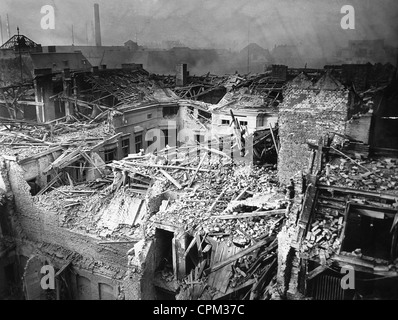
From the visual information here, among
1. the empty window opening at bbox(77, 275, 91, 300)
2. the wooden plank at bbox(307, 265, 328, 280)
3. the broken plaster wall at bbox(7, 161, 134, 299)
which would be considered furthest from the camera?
the empty window opening at bbox(77, 275, 91, 300)

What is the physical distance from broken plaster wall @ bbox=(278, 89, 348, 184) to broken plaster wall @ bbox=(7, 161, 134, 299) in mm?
7810

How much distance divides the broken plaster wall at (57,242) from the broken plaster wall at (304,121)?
781 centimetres

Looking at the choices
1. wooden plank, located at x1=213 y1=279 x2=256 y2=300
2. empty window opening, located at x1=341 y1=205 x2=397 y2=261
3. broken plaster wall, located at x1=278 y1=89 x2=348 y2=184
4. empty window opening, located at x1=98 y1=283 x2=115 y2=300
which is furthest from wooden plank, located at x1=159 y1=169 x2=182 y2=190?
empty window opening, located at x1=341 y1=205 x2=397 y2=261

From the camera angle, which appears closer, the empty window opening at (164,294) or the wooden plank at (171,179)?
the empty window opening at (164,294)

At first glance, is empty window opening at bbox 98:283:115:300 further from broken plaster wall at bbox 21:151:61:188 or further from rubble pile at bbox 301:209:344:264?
rubble pile at bbox 301:209:344:264

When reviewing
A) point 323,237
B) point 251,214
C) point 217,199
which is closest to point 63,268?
point 217,199

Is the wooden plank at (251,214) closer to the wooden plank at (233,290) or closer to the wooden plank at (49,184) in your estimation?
the wooden plank at (233,290)

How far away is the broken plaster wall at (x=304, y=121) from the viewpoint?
48.6ft

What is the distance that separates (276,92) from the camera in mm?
26938

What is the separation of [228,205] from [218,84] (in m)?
20.8

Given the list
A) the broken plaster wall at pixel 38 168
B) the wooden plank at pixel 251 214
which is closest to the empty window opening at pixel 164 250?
the wooden plank at pixel 251 214

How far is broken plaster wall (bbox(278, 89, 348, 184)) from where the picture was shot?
584 inches

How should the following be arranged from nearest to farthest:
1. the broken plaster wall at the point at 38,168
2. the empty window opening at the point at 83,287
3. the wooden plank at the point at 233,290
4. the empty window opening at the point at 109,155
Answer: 1. the wooden plank at the point at 233,290
2. the empty window opening at the point at 83,287
3. the broken plaster wall at the point at 38,168
4. the empty window opening at the point at 109,155

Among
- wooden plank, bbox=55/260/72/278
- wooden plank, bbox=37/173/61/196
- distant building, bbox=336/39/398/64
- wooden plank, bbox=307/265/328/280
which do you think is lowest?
wooden plank, bbox=55/260/72/278
